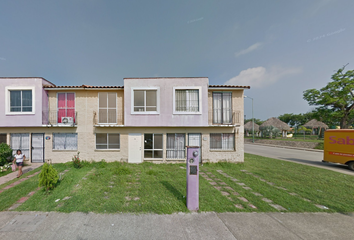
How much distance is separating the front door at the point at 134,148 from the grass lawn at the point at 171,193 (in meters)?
2.09

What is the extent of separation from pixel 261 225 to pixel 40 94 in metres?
14.2

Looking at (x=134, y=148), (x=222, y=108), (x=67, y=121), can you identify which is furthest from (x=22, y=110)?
(x=222, y=108)

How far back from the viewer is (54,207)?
4273mm

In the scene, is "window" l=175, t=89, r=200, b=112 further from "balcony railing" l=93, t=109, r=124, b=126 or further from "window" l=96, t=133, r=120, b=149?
"window" l=96, t=133, r=120, b=149

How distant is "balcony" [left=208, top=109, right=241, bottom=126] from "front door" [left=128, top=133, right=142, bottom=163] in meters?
5.70

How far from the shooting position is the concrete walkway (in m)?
3.22

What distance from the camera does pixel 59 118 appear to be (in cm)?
988

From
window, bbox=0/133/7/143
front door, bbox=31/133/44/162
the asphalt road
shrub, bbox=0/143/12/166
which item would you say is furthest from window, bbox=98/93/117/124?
the asphalt road

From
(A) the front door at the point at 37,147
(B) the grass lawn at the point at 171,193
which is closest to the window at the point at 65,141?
(A) the front door at the point at 37,147

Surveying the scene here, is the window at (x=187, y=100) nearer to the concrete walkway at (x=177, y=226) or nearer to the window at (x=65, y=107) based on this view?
the concrete walkway at (x=177, y=226)

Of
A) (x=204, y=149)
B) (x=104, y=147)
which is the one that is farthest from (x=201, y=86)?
(x=104, y=147)

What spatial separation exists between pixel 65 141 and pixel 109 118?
370 cm

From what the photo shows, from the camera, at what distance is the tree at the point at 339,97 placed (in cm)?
1958

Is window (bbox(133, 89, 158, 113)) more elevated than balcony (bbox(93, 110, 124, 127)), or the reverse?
window (bbox(133, 89, 158, 113))
